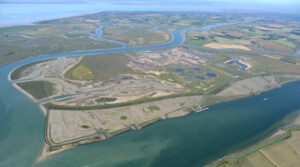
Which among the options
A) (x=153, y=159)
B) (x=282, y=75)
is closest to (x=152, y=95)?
(x=153, y=159)

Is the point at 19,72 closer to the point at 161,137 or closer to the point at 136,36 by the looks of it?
the point at 161,137

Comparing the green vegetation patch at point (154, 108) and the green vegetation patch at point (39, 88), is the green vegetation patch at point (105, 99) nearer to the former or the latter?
the green vegetation patch at point (154, 108)

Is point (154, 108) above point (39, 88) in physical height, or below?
below

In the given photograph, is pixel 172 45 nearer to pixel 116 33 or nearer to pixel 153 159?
pixel 116 33

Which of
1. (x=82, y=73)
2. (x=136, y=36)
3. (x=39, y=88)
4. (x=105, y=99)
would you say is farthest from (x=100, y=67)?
(x=136, y=36)

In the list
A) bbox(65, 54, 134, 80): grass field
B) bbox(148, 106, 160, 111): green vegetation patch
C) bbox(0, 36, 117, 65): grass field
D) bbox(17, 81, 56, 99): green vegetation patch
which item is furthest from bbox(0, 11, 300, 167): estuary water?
bbox(0, 36, 117, 65): grass field
